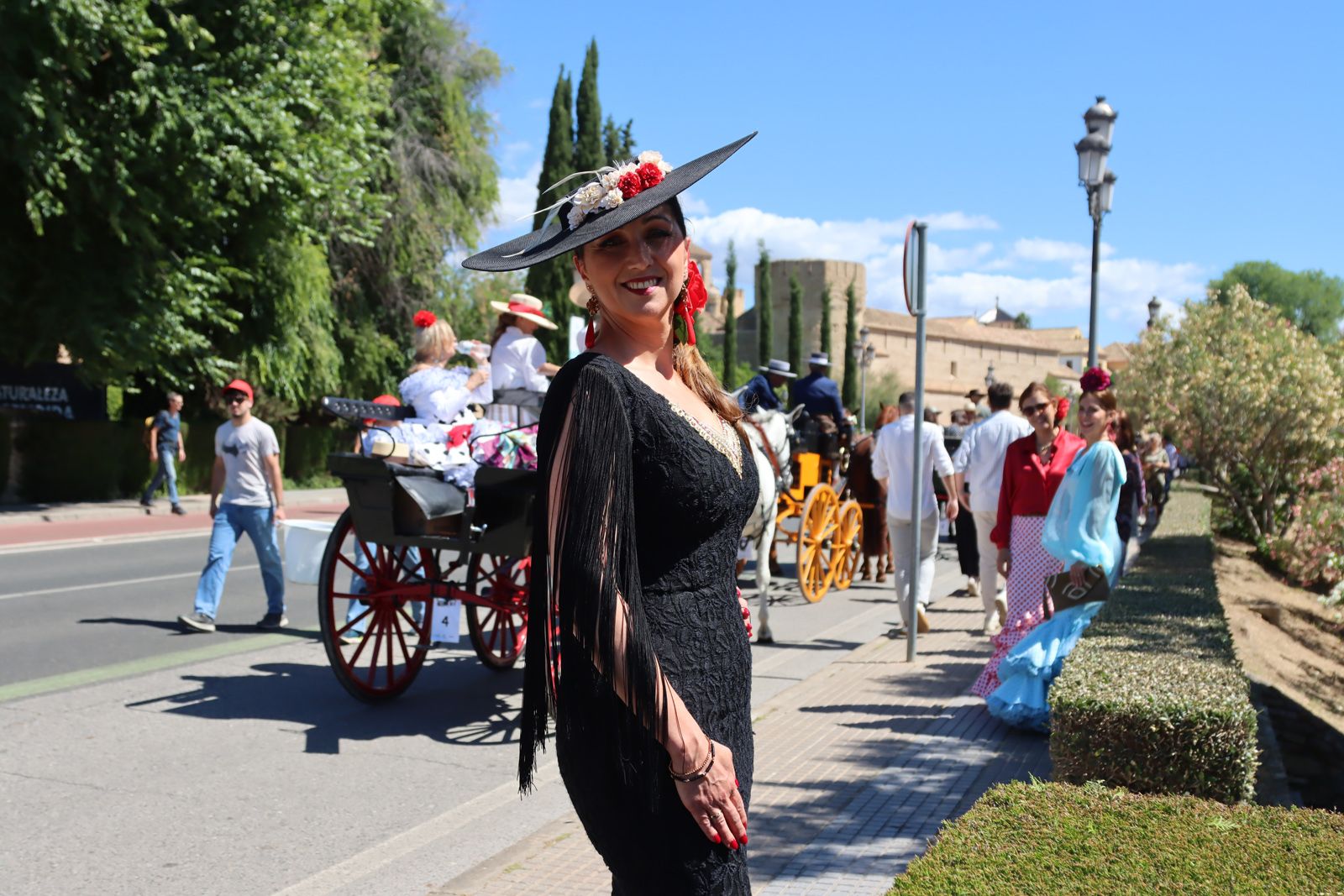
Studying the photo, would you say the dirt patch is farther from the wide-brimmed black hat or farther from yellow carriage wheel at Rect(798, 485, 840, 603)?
the wide-brimmed black hat

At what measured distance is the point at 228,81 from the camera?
62.7ft

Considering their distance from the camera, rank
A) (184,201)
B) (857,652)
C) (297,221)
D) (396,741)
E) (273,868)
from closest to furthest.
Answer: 1. (273,868)
2. (396,741)
3. (857,652)
4. (184,201)
5. (297,221)

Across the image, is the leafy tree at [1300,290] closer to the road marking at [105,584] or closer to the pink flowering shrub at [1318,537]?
the pink flowering shrub at [1318,537]

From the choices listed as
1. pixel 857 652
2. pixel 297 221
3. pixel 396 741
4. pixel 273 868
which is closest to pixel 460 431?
pixel 396 741

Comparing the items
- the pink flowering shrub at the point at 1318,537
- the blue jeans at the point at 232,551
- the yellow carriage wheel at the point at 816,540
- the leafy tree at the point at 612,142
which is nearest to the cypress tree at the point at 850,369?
the leafy tree at the point at 612,142

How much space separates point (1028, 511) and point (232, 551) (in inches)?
245

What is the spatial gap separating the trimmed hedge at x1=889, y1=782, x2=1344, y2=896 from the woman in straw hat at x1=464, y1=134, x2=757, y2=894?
1.31 metres

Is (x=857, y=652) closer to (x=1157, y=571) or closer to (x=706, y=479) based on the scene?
(x=1157, y=571)

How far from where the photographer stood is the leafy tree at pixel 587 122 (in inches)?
1805

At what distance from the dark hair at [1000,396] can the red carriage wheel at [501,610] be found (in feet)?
13.4

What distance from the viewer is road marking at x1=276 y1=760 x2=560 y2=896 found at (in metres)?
4.55

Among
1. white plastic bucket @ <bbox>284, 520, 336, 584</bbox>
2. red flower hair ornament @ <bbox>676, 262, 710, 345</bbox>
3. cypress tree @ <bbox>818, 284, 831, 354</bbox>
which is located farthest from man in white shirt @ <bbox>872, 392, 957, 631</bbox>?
cypress tree @ <bbox>818, 284, 831, 354</bbox>

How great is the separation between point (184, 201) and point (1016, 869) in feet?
61.8

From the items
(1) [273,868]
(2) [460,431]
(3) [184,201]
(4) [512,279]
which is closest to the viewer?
(1) [273,868]
